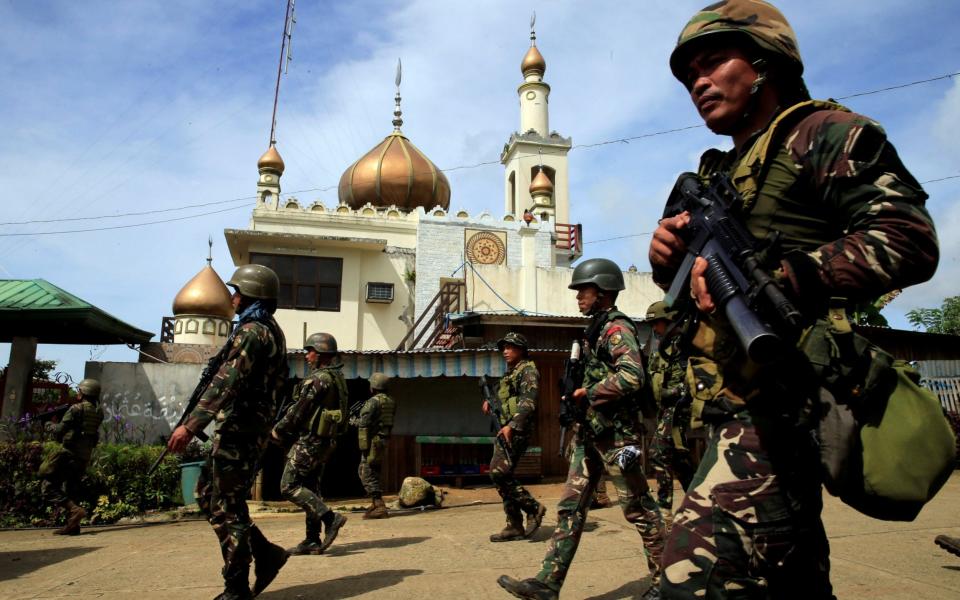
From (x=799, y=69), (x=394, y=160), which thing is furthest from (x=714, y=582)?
(x=394, y=160)

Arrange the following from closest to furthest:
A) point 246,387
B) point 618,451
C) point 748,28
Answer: point 748,28
point 618,451
point 246,387

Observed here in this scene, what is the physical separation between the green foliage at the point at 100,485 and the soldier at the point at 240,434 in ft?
19.5

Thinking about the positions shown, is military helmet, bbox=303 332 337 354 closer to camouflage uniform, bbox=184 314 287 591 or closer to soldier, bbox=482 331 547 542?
soldier, bbox=482 331 547 542

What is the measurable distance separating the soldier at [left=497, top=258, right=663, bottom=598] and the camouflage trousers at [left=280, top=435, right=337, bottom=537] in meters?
2.73

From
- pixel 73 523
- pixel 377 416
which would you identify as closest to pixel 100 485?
pixel 73 523

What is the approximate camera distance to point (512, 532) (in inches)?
253

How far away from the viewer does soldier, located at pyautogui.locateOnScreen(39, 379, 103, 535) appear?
8.20 meters

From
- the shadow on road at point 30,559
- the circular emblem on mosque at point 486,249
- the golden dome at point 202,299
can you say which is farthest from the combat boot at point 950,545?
the golden dome at point 202,299

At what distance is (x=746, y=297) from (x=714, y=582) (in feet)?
Answer: 2.41

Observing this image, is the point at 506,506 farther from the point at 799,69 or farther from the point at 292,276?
the point at 292,276

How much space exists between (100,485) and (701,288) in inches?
394

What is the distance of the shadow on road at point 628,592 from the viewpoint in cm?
416

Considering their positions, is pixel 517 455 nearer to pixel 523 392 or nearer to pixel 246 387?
pixel 523 392

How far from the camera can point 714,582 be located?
5.77ft
